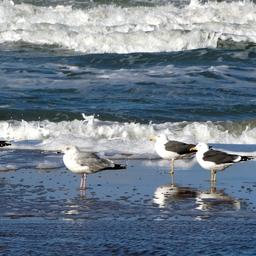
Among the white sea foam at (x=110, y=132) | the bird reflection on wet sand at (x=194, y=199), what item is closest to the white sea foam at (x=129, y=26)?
the white sea foam at (x=110, y=132)

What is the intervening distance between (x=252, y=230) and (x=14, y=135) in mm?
7331

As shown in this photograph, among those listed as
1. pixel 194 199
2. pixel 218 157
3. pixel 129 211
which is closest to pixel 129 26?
pixel 218 157

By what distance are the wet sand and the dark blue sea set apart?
0.02 metres

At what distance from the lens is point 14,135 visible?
1441 centimetres

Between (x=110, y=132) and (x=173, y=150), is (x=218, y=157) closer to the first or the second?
(x=173, y=150)

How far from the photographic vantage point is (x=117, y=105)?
56.7ft

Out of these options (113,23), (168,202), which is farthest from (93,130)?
(113,23)

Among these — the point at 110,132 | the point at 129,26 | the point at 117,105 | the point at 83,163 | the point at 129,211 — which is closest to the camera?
the point at 129,211

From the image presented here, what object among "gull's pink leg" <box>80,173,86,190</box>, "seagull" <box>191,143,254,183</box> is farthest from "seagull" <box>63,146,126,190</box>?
"seagull" <box>191,143,254,183</box>

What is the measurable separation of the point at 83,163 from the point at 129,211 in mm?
1636

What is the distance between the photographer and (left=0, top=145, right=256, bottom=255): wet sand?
7.12 m

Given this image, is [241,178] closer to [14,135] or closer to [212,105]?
[14,135]

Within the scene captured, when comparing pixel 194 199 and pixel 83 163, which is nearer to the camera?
pixel 194 199

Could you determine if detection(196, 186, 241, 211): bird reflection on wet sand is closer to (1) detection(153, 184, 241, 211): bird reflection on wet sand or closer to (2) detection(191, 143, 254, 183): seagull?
(1) detection(153, 184, 241, 211): bird reflection on wet sand
